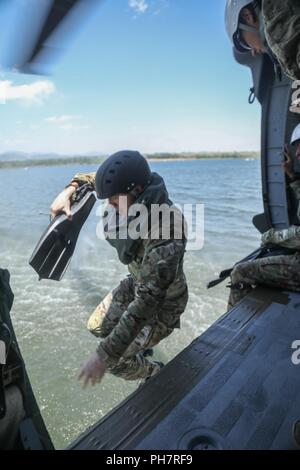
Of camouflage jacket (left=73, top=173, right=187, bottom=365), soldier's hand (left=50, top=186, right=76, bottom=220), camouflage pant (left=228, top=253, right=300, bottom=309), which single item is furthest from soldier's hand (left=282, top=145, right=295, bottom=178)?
soldier's hand (left=50, top=186, right=76, bottom=220)

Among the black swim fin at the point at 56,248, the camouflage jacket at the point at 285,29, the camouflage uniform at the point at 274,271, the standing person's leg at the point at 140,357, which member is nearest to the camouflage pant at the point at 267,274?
the camouflage uniform at the point at 274,271

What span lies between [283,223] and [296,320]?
102 inches

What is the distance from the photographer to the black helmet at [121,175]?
2418 millimetres

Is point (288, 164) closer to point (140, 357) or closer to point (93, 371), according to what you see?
point (140, 357)

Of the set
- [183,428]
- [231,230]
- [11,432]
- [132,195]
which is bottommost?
[231,230]

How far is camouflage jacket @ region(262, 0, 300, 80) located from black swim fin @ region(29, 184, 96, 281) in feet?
6.22

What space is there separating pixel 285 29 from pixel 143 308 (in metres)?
1.70

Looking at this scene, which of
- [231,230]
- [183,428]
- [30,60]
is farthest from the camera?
[231,230]

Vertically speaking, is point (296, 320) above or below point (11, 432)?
below

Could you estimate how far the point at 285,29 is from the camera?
1497mm

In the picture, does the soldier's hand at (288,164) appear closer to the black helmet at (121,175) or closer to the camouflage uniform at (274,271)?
the camouflage uniform at (274,271)
